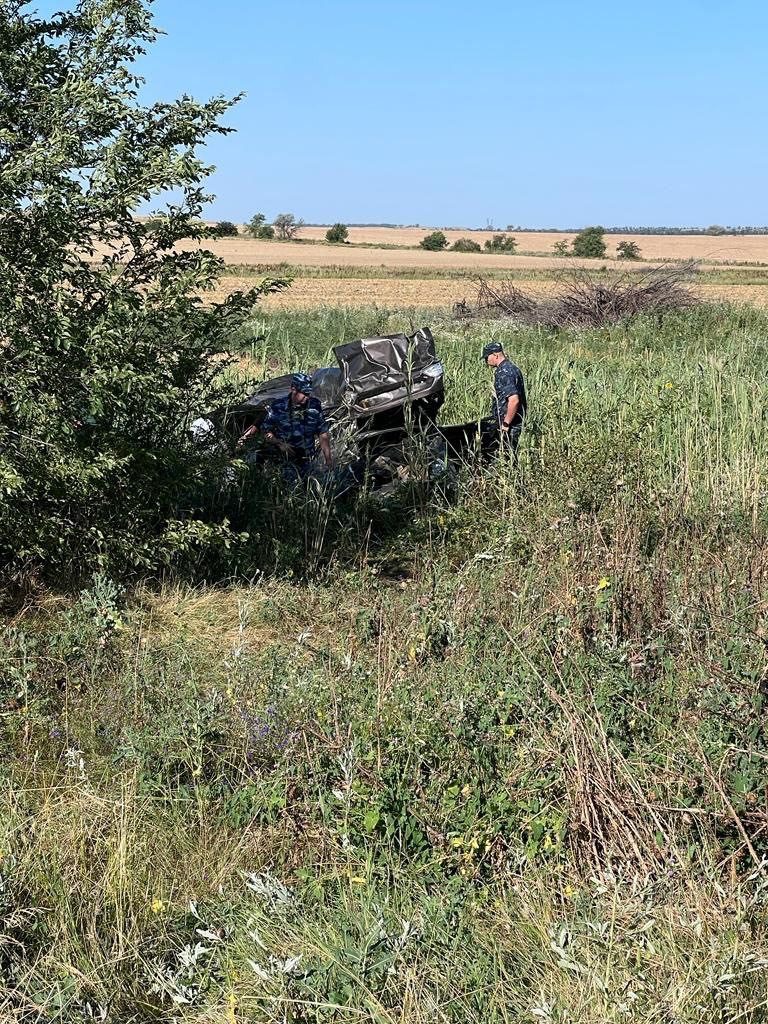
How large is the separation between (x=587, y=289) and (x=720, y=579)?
17.6m

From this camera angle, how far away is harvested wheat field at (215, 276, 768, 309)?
38.1 metres

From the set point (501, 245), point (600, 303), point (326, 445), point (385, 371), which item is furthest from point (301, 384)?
point (501, 245)

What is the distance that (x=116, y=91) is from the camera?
207 inches

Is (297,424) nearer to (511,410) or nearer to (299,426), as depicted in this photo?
(299,426)

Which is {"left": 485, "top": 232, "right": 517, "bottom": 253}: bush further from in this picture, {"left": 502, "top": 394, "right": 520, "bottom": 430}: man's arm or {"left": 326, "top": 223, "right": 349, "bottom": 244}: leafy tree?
{"left": 502, "top": 394, "right": 520, "bottom": 430}: man's arm

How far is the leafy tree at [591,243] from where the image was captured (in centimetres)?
8225

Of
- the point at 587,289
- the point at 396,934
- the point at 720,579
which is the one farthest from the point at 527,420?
the point at 587,289

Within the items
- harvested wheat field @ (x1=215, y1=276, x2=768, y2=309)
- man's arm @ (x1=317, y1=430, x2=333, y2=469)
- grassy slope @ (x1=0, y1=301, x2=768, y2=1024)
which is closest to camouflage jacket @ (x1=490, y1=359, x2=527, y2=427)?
man's arm @ (x1=317, y1=430, x2=333, y2=469)

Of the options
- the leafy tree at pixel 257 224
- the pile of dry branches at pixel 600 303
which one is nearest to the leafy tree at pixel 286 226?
the leafy tree at pixel 257 224

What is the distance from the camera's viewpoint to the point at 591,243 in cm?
8256

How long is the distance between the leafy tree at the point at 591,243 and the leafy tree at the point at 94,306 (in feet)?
265

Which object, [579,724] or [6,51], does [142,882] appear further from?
[6,51]

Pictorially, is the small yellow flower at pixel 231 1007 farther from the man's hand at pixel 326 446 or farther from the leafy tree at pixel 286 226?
the leafy tree at pixel 286 226

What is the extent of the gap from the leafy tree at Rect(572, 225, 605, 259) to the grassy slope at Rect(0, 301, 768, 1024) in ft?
264
